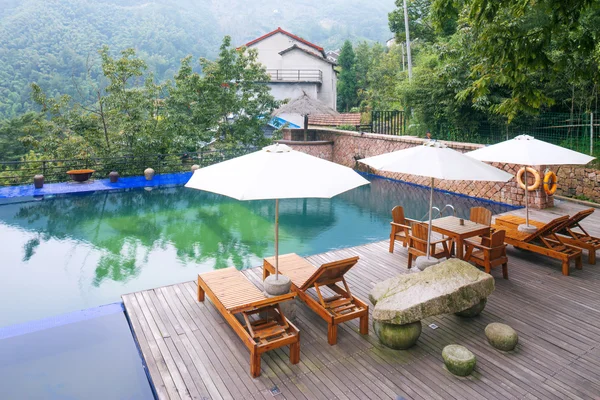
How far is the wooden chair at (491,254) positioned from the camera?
5934 mm

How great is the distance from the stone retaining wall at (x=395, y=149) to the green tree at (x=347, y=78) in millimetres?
19293

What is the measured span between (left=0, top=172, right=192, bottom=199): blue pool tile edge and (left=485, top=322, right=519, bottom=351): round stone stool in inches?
540

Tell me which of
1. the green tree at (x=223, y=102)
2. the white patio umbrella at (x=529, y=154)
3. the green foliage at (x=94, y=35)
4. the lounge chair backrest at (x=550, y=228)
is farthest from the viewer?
the green foliage at (x=94, y=35)

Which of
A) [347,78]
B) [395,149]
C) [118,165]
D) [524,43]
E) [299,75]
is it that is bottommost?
[118,165]

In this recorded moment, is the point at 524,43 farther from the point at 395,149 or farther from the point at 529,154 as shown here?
the point at 395,149

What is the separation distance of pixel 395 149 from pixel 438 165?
1144 cm

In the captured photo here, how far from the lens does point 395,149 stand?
16469 mm

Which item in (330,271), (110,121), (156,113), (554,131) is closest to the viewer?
(330,271)

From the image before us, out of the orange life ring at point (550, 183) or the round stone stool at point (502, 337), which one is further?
the orange life ring at point (550, 183)

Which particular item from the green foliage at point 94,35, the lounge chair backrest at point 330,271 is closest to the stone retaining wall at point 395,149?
the lounge chair backrest at point 330,271

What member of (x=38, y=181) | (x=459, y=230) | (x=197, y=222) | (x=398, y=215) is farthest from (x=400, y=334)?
(x=38, y=181)

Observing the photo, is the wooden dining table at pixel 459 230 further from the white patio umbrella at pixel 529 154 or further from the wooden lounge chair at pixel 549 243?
the white patio umbrella at pixel 529 154

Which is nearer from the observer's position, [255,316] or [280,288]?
[280,288]

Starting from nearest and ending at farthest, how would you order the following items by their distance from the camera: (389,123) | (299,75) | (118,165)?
(118,165), (389,123), (299,75)
